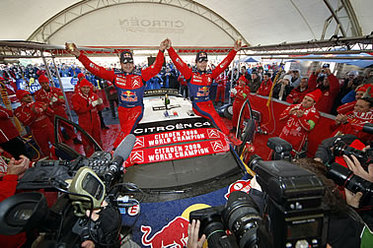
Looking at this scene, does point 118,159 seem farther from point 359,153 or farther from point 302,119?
point 302,119

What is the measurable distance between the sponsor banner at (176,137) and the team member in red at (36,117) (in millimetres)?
2463

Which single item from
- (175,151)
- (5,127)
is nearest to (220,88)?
(175,151)

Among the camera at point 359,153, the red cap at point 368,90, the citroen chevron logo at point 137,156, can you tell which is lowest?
the citroen chevron logo at point 137,156

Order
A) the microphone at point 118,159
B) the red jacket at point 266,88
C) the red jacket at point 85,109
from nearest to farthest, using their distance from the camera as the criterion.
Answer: the microphone at point 118,159 → the red jacket at point 85,109 → the red jacket at point 266,88

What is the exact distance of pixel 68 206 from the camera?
2.98 feet

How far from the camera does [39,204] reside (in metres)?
0.65

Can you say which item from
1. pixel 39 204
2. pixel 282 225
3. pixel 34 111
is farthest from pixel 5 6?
pixel 282 225

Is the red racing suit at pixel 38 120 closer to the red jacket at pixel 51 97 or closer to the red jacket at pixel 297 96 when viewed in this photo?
the red jacket at pixel 51 97

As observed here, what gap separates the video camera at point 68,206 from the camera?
62 cm

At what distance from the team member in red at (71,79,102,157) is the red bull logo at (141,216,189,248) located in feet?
9.24

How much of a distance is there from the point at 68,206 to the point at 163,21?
13.1m

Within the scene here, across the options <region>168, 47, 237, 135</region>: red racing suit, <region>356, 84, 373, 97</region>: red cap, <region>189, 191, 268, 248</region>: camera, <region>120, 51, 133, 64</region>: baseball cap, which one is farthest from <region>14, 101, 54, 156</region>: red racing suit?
<region>356, 84, 373, 97</region>: red cap

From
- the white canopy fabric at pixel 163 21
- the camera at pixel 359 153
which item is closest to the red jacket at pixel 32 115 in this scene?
the camera at pixel 359 153

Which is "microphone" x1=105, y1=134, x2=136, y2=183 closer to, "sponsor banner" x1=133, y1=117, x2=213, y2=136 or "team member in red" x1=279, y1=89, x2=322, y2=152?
"sponsor banner" x1=133, y1=117, x2=213, y2=136
